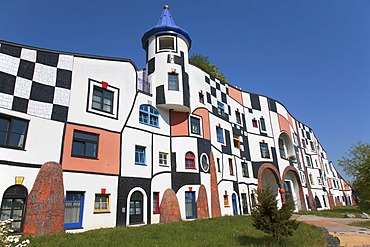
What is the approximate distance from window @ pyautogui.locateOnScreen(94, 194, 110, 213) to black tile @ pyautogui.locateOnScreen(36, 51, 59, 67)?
246 inches

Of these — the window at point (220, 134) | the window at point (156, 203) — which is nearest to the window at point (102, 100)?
the window at point (156, 203)

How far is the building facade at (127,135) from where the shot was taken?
9484 millimetres

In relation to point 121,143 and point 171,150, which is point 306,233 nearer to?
point 171,150

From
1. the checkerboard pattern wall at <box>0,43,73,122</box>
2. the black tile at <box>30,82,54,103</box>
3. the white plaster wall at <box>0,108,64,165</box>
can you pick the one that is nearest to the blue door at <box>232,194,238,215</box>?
the white plaster wall at <box>0,108,64,165</box>

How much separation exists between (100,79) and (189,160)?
7.02 meters

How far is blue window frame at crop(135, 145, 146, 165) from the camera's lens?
42.6 ft

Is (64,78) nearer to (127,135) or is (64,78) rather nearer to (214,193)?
(127,135)

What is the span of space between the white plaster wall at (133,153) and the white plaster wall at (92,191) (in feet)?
3.46

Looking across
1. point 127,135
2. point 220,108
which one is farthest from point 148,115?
point 220,108

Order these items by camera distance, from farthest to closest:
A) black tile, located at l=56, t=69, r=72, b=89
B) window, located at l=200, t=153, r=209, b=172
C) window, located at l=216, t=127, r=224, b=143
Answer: window, located at l=216, t=127, r=224, b=143 < window, located at l=200, t=153, r=209, b=172 < black tile, located at l=56, t=69, r=72, b=89

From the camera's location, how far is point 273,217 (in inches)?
281

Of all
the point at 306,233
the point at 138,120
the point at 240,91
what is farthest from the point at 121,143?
the point at 240,91

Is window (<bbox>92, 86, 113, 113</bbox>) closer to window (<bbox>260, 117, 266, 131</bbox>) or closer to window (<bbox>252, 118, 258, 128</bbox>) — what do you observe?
window (<bbox>252, 118, 258, 128</bbox>)

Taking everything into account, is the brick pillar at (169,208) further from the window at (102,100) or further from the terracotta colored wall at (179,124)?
the window at (102,100)
